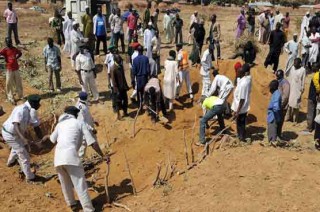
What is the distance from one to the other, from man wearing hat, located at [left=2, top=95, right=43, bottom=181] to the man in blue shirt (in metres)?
4.32

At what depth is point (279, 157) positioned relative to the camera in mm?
7711

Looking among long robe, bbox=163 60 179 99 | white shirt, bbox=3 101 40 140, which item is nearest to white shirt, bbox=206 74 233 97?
long robe, bbox=163 60 179 99

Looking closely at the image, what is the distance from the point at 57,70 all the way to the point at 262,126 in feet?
17.6

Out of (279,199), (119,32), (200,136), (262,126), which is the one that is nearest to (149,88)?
(200,136)

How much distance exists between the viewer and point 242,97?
27.9 ft

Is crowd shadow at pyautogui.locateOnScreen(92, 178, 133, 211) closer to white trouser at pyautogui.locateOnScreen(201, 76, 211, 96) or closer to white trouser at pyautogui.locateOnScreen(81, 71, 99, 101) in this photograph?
white trouser at pyautogui.locateOnScreen(81, 71, 99, 101)

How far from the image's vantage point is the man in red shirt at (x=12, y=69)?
34.6ft

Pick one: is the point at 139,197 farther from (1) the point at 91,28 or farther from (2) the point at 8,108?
(1) the point at 91,28

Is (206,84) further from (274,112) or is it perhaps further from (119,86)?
(274,112)

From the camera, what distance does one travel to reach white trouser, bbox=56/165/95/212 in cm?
657

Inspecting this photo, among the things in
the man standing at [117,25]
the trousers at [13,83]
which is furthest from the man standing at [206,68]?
the trousers at [13,83]

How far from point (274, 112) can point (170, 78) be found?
9.12 feet

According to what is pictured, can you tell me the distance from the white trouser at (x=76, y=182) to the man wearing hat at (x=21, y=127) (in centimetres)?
127

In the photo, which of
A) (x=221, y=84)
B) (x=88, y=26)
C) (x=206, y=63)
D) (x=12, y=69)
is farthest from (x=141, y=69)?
(x=88, y=26)
